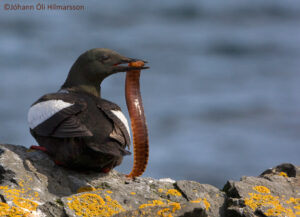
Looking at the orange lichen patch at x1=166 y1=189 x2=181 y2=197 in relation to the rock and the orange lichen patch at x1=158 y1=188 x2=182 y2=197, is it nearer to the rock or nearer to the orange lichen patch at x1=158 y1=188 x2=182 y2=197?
the orange lichen patch at x1=158 y1=188 x2=182 y2=197

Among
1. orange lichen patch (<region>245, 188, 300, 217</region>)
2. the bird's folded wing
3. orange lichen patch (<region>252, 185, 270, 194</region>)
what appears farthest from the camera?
the bird's folded wing

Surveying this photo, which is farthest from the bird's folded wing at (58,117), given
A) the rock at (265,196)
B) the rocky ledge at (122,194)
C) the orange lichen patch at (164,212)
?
the orange lichen patch at (164,212)

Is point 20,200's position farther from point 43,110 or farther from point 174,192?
point 43,110

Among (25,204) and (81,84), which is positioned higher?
(81,84)

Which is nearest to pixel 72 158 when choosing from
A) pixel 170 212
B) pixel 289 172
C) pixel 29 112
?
pixel 29 112

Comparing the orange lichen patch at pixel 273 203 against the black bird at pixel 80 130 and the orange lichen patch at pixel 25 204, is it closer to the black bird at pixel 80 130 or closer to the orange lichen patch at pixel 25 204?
the black bird at pixel 80 130

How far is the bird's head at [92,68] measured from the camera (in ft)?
23.7

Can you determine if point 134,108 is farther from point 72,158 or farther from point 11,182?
point 11,182

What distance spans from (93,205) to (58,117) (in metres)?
1.76

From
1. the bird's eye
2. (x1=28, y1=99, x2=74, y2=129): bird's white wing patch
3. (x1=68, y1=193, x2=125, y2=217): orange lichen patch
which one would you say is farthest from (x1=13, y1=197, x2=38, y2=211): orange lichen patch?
the bird's eye

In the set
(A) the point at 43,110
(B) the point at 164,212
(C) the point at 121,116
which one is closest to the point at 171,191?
(B) the point at 164,212

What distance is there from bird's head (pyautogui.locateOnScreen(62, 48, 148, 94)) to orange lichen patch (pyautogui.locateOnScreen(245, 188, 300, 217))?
287 cm

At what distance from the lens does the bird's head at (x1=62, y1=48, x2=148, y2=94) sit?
7238 mm

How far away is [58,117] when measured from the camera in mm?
5945
